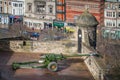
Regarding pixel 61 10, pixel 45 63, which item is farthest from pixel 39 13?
pixel 45 63

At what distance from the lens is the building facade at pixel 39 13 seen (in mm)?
93375

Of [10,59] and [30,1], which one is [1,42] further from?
[30,1]

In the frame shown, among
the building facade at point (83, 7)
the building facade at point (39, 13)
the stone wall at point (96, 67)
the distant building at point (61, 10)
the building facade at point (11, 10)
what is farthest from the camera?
the building facade at point (11, 10)

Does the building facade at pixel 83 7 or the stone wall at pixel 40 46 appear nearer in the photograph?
the stone wall at pixel 40 46

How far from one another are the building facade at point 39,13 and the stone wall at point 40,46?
7393 cm

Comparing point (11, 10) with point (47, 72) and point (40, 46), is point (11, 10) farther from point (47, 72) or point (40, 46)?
point (47, 72)

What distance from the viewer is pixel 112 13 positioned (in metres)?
93.3

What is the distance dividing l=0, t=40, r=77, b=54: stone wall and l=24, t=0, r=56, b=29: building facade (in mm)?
73932

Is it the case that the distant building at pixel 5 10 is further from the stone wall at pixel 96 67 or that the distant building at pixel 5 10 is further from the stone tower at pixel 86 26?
the stone wall at pixel 96 67

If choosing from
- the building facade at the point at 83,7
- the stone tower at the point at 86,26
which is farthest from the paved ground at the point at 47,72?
the building facade at the point at 83,7

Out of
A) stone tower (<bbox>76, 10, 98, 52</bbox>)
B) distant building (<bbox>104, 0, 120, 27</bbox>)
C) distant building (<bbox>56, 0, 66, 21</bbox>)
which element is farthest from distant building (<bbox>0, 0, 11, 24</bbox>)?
stone tower (<bbox>76, 10, 98, 52</bbox>)

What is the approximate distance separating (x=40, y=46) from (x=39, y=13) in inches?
2950

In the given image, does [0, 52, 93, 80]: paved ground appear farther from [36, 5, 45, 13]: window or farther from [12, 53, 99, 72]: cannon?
[36, 5, 45, 13]: window

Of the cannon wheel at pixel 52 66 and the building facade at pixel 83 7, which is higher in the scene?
the building facade at pixel 83 7
